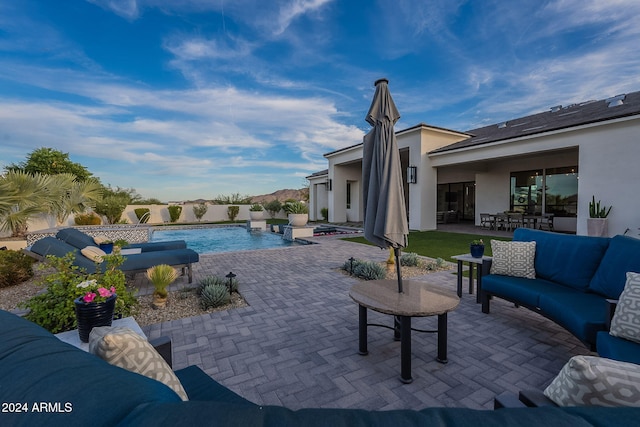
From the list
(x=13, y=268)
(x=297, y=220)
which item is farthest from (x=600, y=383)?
(x=297, y=220)

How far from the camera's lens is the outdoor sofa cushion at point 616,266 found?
2680 mm

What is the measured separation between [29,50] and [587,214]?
18195mm

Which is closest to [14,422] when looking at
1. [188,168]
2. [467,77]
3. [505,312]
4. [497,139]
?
[505,312]

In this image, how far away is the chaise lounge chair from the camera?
158 inches

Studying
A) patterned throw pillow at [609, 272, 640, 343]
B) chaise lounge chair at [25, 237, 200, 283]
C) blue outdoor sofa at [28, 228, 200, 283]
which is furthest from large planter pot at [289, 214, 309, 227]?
patterned throw pillow at [609, 272, 640, 343]

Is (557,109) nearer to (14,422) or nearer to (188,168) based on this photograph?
(14,422)

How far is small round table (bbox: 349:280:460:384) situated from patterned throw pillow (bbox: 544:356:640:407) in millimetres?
1339

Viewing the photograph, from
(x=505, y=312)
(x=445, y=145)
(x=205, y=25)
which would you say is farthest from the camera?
(x=445, y=145)

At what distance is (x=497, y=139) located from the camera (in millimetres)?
11117

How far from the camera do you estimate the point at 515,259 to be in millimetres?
3760

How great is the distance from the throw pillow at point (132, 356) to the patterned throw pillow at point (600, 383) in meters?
1.49

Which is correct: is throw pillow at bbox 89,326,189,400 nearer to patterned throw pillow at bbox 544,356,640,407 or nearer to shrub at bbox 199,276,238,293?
patterned throw pillow at bbox 544,356,640,407

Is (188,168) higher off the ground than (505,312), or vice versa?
(188,168)

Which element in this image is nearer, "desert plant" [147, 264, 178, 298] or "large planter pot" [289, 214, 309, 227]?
"desert plant" [147, 264, 178, 298]
